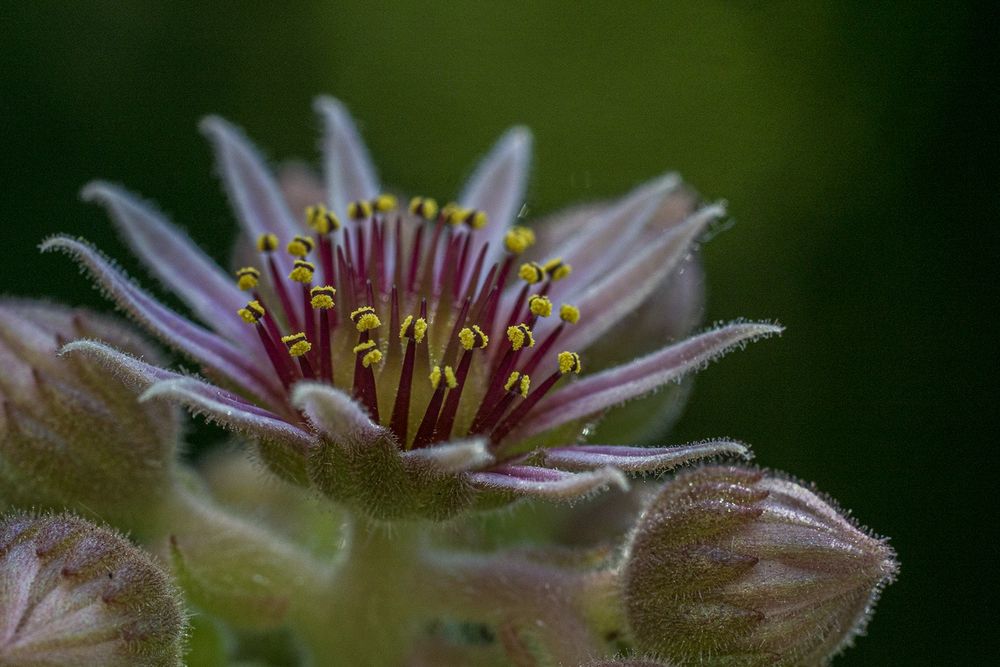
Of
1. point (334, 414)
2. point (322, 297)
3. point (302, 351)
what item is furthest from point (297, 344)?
point (334, 414)

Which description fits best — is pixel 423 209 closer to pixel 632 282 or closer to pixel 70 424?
pixel 632 282

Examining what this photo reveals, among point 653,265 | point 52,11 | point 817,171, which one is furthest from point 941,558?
point 52,11

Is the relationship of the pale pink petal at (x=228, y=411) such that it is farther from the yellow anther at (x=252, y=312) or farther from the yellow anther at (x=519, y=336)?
the yellow anther at (x=519, y=336)

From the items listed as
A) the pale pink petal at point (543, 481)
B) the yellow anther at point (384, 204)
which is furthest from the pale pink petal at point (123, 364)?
the yellow anther at point (384, 204)

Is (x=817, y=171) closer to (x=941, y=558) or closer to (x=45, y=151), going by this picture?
(x=941, y=558)

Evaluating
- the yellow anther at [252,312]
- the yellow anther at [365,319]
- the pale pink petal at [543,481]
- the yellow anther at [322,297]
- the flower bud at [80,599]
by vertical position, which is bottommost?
the flower bud at [80,599]

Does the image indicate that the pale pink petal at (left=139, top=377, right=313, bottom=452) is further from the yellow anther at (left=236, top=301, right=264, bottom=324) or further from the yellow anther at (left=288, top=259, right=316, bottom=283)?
the yellow anther at (left=288, top=259, right=316, bottom=283)
